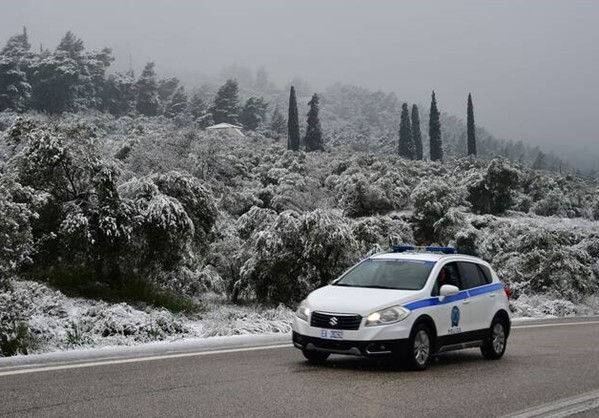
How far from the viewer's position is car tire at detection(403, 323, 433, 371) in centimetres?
973

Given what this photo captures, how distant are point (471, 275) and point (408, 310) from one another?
251 cm

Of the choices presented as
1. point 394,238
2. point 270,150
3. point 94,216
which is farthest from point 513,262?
point 270,150

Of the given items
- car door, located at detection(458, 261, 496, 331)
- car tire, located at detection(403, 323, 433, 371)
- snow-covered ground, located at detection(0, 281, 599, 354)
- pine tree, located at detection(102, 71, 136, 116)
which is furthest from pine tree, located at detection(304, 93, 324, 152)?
car tire, located at detection(403, 323, 433, 371)

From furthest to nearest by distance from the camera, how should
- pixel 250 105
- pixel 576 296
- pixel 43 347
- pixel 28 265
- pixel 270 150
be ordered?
pixel 250 105 → pixel 270 150 → pixel 576 296 → pixel 28 265 → pixel 43 347

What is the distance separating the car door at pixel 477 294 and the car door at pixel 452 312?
5.9 inches

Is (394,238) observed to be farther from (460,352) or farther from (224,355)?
(224,355)

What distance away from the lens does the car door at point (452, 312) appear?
1052 centimetres

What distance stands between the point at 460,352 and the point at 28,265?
497 inches

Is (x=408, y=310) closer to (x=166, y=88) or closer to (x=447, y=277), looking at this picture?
(x=447, y=277)

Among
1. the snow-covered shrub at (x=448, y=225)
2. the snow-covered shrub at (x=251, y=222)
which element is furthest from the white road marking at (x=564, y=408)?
the snow-covered shrub at (x=448, y=225)

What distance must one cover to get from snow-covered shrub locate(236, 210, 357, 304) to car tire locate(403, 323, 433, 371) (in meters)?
14.1

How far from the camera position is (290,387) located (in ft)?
27.8

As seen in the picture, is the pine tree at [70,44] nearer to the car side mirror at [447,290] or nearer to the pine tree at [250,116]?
the pine tree at [250,116]

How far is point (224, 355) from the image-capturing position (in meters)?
11.2
